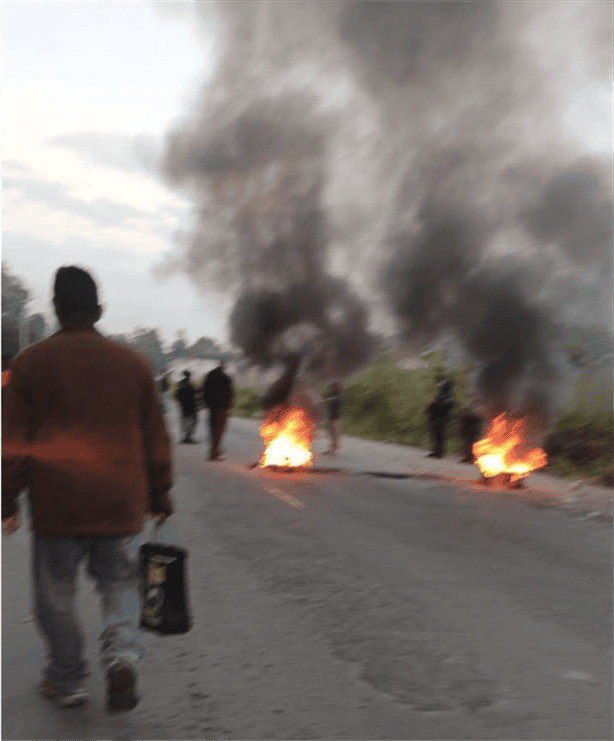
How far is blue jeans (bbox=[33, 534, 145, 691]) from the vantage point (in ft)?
8.68

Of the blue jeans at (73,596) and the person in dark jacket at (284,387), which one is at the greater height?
the person in dark jacket at (284,387)

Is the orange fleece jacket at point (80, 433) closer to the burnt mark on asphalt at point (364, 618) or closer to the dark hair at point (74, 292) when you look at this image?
the dark hair at point (74, 292)

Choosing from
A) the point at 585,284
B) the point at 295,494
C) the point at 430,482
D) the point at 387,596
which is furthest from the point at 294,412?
the point at 585,284

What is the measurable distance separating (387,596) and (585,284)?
9088 millimetres

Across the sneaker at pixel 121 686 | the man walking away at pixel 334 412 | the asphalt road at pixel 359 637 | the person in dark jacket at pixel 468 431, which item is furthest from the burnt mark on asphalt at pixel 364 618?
the person in dark jacket at pixel 468 431

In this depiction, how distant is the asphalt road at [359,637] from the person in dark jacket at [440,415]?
94 centimetres

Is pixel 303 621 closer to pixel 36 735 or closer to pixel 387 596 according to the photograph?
pixel 387 596

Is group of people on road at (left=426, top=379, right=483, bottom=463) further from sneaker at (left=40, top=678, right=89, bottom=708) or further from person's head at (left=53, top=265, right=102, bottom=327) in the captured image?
person's head at (left=53, top=265, right=102, bottom=327)

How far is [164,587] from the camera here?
290cm

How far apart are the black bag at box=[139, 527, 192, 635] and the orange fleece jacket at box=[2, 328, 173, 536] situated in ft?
0.90

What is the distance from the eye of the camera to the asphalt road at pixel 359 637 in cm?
277

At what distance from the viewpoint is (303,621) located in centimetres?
401

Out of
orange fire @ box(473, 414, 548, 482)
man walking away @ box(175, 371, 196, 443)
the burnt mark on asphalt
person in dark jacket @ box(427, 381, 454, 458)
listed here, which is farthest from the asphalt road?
orange fire @ box(473, 414, 548, 482)

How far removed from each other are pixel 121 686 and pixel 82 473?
75cm
